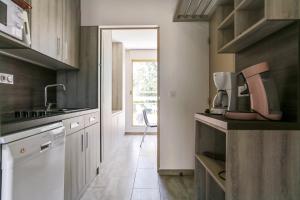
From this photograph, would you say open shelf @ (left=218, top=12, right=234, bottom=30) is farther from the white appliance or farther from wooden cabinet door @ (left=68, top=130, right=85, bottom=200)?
wooden cabinet door @ (left=68, top=130, right=85, bottom=200)

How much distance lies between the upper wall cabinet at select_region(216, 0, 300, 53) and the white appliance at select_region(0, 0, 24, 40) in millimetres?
1564

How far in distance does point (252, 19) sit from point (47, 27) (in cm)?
178

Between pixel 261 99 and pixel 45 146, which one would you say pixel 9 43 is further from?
pixel 261 99

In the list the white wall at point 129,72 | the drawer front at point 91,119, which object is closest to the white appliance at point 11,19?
the drawer front at point 91,119

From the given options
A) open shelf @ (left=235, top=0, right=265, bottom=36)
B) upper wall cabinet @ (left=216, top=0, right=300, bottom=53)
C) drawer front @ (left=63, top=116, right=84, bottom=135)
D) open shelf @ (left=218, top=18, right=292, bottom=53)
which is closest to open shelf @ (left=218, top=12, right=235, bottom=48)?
upper wall cabinet @ (left=216, top=0, right=300, bottom=53)

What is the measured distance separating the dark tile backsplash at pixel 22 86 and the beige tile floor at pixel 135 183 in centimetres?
117

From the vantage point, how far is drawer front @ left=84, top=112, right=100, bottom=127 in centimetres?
281

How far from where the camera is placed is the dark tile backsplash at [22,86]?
2129mm

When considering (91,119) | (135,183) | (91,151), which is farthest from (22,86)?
(135,183)

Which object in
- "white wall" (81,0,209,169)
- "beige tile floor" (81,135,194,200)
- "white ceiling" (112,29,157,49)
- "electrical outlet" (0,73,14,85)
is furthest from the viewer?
"white ceiling" (112,29,157,49)

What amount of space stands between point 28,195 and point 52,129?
0.48 meters

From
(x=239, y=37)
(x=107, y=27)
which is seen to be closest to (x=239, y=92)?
(x=239, y=37)

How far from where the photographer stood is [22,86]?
2449mm

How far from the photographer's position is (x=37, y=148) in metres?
1.46
